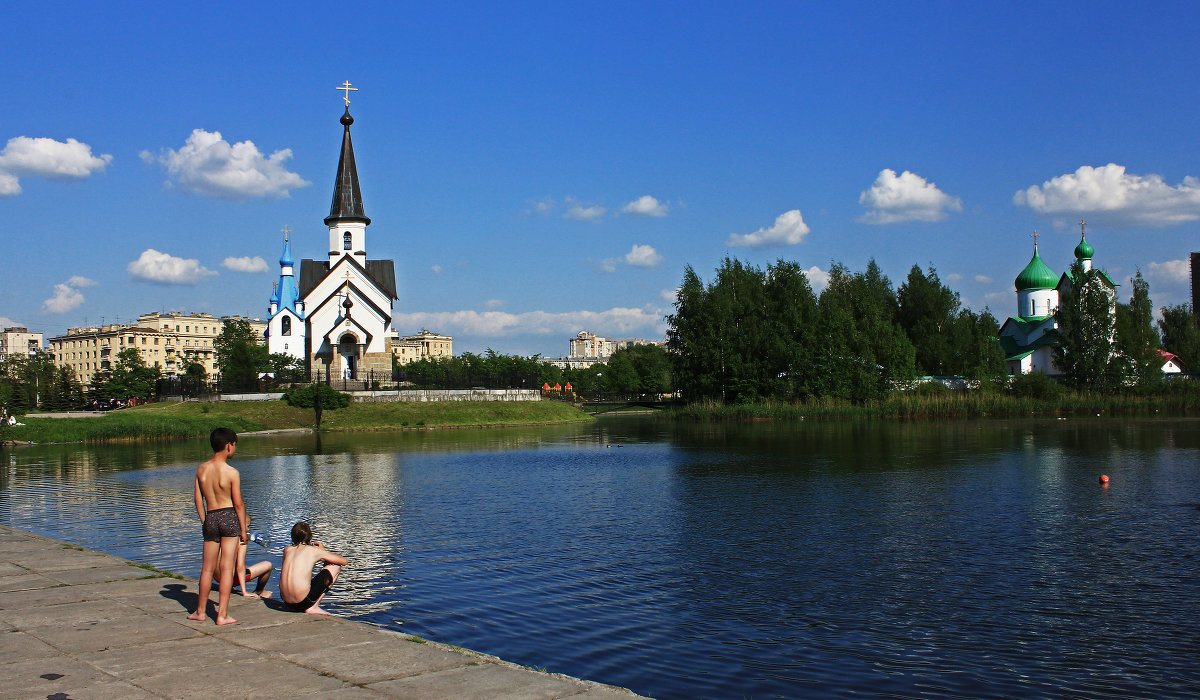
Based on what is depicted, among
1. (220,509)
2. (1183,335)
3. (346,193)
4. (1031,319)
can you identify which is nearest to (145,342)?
(346,193)

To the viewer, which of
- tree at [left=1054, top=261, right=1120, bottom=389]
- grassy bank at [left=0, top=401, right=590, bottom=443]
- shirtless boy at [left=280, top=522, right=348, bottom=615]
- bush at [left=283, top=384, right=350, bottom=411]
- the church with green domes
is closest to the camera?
shirtless boy at [left=280, top=522, right=348, bottom=615]

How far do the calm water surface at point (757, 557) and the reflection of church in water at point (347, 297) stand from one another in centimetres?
4043

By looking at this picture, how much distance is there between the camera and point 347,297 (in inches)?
2923

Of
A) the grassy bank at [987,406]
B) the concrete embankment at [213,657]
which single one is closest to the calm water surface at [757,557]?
the concrete embankment at [213,657]

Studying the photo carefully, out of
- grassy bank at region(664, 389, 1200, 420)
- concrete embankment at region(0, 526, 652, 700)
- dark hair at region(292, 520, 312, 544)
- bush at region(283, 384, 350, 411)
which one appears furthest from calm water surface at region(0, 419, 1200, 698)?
grassy bank at region(664, 389, 1200, 420)

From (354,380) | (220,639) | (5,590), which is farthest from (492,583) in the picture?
(354,380)

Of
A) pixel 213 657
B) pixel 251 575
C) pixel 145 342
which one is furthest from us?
pixel 145 342

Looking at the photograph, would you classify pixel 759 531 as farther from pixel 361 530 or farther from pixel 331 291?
pixel 331 291

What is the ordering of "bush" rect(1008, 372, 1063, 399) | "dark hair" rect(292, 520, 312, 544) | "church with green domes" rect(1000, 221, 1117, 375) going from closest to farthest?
"dark hair" rect(292, 520, 312, 544) < "bush" rect(1008, 372, 1063, 399) < "church with green domes" rect(1000, 221, 1117, 375)

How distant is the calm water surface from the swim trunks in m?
1.26

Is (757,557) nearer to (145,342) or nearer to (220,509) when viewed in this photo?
(220,509)

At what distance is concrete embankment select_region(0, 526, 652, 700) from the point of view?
7117 millimetres

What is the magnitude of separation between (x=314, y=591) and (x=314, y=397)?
2119 inches

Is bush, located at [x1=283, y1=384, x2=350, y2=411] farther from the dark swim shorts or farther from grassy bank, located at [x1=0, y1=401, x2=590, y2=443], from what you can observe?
the dark swim shorts
